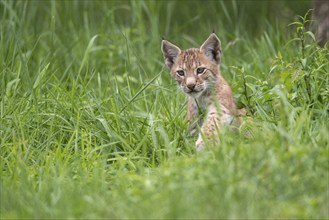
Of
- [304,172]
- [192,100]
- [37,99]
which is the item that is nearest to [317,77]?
[192,100]

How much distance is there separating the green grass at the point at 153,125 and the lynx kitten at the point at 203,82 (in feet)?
0.54

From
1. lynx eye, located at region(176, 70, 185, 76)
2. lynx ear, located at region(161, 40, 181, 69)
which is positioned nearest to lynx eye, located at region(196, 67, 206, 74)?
lynx eye, located at region(176, 70, 185, 76)

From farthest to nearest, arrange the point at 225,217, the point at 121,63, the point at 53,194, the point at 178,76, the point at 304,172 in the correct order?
1. the point at 121,63
2. the point at 178,76
3. the point at 53,194
4. the point at 304,172
5. the point at 225,217

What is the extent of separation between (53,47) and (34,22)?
142 centimetres

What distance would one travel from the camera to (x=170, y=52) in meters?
8.08

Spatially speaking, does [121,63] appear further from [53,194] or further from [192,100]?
[53,194]

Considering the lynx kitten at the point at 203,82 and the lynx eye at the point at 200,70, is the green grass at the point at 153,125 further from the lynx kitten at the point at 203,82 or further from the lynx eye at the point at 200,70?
the lynx eye at the point at 200,70

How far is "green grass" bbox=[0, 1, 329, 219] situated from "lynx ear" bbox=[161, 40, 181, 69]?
9.8 inches

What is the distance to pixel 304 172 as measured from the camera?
5.14 metres

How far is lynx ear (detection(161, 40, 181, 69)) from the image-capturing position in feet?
26.2

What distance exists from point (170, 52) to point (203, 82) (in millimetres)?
667

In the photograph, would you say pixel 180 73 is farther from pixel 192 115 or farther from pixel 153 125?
pixel 153 125

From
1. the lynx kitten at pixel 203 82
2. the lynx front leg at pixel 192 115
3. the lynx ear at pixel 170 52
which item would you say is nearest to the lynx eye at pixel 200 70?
the lynx kitten at pixel 203 82

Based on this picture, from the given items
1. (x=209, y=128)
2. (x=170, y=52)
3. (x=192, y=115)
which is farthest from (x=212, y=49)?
(x=209, y=128)
